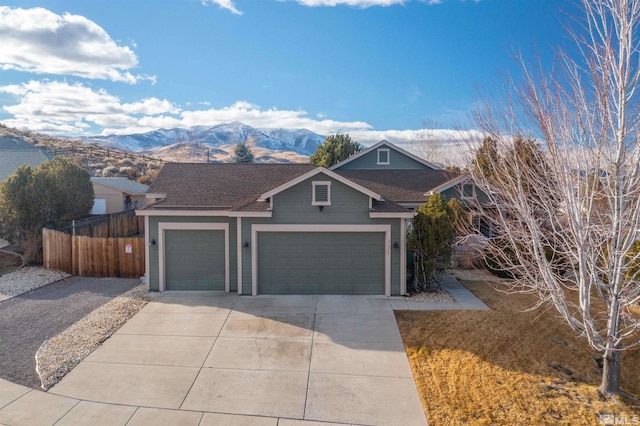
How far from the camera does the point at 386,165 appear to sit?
2108 cm

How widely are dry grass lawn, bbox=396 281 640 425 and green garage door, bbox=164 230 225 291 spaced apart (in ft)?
18.8

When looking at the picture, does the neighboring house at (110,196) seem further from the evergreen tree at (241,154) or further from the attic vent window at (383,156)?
the evergreen tree at (241,154)

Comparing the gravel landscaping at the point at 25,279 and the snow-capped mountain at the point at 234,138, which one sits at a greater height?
the snow-capped mountain at the point at 234,138

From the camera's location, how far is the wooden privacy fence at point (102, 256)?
1347 centimetres

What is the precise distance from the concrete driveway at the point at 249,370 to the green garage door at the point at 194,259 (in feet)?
5.38

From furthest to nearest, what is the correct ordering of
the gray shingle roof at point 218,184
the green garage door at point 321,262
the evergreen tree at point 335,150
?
the evergreen tree at point 335,150 < the gray shingle roof at point 218,184 < the green garage door at point 321,262

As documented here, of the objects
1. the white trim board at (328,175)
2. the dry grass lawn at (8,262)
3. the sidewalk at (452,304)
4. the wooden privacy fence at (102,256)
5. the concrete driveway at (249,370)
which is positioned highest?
the white trim board at (328,175)

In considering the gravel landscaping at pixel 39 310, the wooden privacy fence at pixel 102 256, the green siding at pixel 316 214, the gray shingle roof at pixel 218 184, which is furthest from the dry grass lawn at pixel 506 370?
the wooden privacy fence at pixel 102 256

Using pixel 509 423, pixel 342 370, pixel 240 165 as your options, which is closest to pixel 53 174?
pixel 240 165

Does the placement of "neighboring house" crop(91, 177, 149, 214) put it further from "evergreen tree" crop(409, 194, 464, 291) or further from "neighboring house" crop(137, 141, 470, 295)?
"evergreen tree" crop(409, 194, 464, 291)

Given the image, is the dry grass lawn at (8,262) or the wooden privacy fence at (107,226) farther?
the wooden privacy fence at (107,226)

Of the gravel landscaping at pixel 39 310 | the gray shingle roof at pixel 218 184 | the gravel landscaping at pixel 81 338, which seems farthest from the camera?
the gray shingle roof at pixel 218 184

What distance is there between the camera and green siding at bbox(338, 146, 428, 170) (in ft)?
68.9

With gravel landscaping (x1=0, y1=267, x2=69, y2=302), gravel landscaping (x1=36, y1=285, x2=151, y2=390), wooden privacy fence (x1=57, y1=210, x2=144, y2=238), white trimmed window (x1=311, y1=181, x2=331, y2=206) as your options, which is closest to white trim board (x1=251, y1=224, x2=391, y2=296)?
white trimmed window (x1=311, y1=181, x2=331, y2=206)
